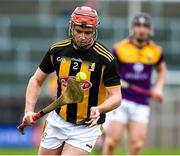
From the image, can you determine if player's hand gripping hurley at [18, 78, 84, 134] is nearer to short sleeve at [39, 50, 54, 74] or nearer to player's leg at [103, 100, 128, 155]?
short sleeve at [39, 50, 54, 74]

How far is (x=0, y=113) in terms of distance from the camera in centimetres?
1717

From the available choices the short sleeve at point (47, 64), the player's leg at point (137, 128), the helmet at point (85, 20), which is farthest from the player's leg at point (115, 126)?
the helmet at point (85, 20)

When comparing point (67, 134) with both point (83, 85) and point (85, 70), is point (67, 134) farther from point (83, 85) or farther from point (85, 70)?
point (85, 70)

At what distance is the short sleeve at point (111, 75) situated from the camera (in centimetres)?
786

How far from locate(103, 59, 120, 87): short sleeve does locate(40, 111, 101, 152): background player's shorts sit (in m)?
0.47

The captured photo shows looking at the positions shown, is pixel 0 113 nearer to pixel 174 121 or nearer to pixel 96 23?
pixel 174 121

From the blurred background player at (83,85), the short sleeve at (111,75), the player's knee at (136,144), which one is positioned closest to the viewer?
the blurred background player at (83,85)

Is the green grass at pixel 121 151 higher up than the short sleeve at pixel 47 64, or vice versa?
the short sleeve at pixel 47 64

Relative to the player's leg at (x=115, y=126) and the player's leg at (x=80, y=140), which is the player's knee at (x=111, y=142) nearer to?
the player's leg at (x=115, y=126)

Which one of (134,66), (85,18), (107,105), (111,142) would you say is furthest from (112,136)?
(85,18)

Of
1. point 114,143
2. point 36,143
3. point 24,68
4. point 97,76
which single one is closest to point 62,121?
point 97,76

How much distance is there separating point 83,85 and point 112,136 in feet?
12.5

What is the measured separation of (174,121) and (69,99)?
1008 cm

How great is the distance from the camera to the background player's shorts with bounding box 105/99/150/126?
11586 millimetres
